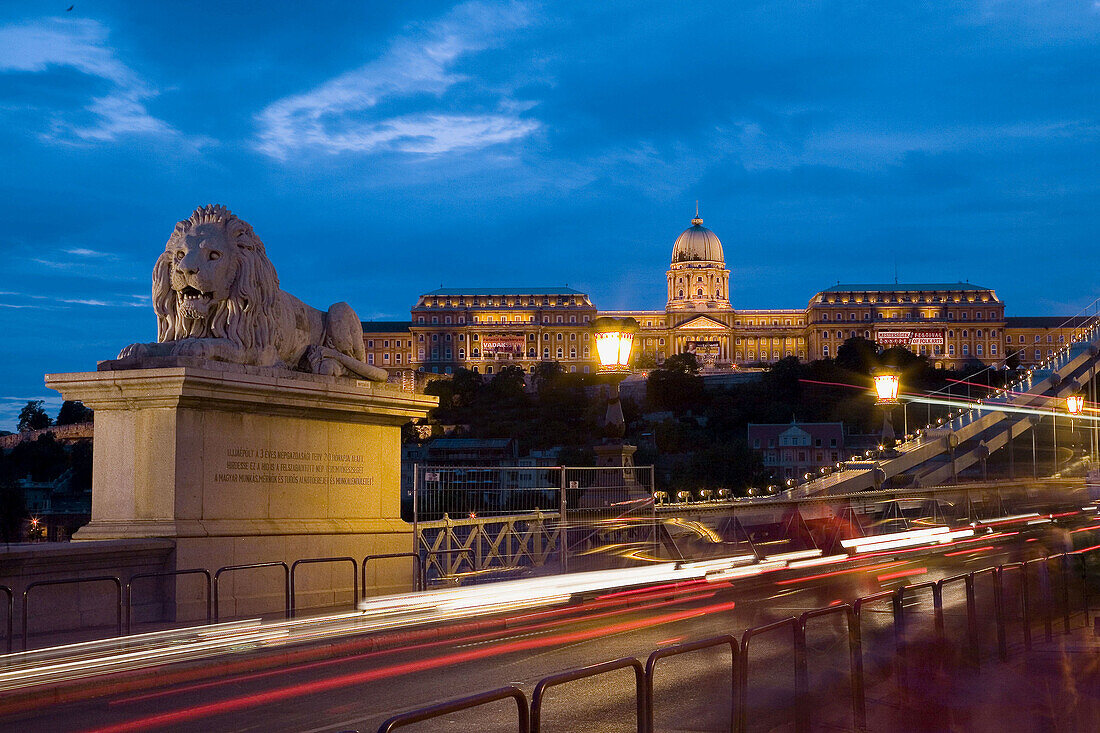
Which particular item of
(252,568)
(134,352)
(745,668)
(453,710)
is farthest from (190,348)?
(453,710)

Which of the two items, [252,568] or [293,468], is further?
[293,468]

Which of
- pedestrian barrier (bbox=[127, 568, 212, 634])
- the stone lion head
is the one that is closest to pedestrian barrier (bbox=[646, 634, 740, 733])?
pedestrian barrier (bbox=[127, 568, 212, 634])

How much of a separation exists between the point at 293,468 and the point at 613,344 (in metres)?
5.30

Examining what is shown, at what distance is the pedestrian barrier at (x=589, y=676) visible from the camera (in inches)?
217

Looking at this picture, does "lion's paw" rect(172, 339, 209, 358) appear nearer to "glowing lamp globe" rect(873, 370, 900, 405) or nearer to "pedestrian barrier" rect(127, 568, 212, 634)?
"pedestrian barrier" rect(127, 568, 212, 634)

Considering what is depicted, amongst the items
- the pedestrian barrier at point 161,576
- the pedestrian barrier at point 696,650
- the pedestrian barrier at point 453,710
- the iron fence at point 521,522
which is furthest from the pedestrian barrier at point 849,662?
the iron fence at point 521,522

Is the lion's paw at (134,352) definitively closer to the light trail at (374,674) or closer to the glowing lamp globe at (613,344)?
the light trail at (374,674)

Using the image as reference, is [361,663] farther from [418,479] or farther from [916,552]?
[916,552]

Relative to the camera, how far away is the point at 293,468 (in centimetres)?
1580

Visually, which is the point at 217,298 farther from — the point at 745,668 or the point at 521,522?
the point at 745,668

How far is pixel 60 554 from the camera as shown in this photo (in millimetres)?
12258

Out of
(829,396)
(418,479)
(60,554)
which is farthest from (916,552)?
(829,396)

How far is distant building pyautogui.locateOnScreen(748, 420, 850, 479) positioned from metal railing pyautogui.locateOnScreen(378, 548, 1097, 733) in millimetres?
127999

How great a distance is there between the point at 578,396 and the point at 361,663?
15646 cm
